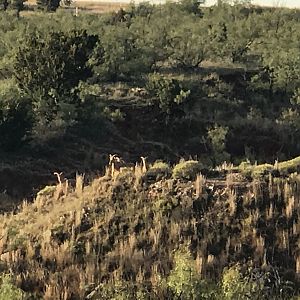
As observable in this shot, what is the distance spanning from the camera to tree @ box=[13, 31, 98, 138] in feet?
82.9

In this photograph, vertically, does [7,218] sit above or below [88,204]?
below

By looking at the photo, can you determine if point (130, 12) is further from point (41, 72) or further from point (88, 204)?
point (88, 204)

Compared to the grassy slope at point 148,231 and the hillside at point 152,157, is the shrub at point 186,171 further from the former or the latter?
the grassy slope at point 148,231

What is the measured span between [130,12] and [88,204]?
45494 millimetres

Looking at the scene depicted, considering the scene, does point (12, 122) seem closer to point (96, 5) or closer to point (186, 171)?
point (186, 171)

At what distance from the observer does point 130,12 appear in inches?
2189

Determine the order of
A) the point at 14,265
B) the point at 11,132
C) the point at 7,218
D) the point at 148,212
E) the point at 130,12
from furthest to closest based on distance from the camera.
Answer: the point at 130,12 < the point at 11,132 < the point at 7,218 < the point at 148,212 < the point at 14,265

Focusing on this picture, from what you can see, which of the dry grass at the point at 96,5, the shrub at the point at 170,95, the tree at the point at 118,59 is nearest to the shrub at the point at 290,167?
the shrub at the point at 170,95

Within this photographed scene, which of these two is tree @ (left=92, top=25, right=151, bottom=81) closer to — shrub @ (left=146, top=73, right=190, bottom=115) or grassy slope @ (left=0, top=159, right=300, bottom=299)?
shrub @ (left=146, top=73, right=190, bottom=115)

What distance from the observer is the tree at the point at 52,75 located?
25266mm

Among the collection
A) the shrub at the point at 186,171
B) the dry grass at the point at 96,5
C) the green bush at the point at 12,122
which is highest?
the dry grass at the point at 96,5

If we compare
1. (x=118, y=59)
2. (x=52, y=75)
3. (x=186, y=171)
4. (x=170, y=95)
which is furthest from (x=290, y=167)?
(x=118, y=59)

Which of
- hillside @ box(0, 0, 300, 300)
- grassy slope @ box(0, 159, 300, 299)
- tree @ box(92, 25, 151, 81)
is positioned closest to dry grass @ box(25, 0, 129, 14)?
hillside @ box(0, 0, 300, 300)

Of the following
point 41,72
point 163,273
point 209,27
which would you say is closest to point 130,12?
point 209,27
